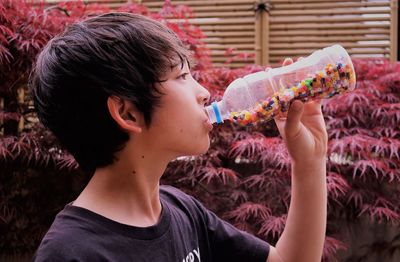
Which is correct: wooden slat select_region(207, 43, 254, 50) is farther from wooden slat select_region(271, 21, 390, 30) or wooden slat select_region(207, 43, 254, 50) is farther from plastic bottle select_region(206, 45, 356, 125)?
plastic bottle select_region(206, 45, 356, 125)

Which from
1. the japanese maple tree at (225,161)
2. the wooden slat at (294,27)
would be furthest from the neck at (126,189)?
the wooden slat at (294,27)

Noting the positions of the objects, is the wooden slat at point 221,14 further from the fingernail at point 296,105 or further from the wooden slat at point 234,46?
the fingernail at point 296,105

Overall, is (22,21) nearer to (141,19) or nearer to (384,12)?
(141,19)

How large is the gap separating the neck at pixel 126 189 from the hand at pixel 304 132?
263 millimetres

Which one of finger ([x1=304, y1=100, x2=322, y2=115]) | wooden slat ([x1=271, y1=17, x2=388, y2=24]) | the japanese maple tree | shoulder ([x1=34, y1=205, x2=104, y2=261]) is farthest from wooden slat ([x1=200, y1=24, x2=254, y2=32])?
shoulder ([x1=34, y1=205, x2=104, y2=261])

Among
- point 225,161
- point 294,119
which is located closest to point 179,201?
point 294,119

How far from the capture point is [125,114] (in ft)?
3.21

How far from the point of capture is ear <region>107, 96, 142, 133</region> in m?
0.95

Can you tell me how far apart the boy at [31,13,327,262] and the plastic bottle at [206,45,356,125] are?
2.6 inches

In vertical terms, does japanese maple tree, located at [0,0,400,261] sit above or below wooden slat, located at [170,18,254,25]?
below

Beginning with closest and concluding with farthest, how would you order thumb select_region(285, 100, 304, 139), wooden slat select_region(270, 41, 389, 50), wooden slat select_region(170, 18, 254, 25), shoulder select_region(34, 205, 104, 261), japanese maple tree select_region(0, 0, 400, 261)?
shoulder select_region(34, 205, 104, 261), thumb select_region(285, 100, 304, 139), japanese maple tree select_region(0, 0, 400, 261), wooden slat select_region(270, 41, 389, 50), wooden slat select_region(170, 18, 254, 25)

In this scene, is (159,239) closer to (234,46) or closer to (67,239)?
(67,239)

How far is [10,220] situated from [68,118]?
7.39 ft

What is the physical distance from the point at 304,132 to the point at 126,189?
38cm
